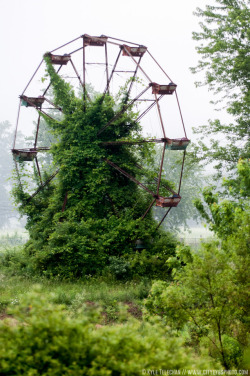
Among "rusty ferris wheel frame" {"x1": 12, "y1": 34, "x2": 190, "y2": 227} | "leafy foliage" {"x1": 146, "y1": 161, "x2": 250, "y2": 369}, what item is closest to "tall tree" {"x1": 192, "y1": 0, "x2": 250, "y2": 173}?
"rusty ferris wheel frame" {"x1": 12, "y1": 34, "x2": 190, "y2": 227}

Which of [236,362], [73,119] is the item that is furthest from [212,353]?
[73,119]

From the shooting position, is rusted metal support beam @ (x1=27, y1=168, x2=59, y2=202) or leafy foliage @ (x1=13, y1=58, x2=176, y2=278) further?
rusted metal support beam @ (x1=27, y1=168, x2=59, y2=202)

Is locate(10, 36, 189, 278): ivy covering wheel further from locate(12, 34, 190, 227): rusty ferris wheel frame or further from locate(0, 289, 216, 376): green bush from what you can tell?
locate(0, 289, 216, 376): green bush

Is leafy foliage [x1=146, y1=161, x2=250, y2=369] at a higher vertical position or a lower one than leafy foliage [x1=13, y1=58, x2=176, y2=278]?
lower

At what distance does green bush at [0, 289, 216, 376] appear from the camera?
12.5ft

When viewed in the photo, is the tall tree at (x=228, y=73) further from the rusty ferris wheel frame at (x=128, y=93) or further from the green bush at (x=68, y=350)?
the green bush at (x=68, y=350)

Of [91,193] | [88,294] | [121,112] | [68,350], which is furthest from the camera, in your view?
[121,112]

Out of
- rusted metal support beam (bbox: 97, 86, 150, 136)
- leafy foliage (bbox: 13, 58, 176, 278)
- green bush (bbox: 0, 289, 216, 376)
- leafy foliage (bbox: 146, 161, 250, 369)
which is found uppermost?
rusted metal support beam (bbox: 97, 86, 150, 136)

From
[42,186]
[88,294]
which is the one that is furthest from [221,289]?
[42,186]

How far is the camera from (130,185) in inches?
669

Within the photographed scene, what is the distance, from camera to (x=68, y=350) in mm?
3910

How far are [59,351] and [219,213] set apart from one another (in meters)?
4.37

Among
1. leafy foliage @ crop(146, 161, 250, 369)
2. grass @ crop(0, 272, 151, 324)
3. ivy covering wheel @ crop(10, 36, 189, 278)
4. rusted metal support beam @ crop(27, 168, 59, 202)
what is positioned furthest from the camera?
rusted metal support beam @ crop(27, 168, 59, 202)

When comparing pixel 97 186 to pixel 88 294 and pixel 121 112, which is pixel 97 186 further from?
A: pixel 88 294
